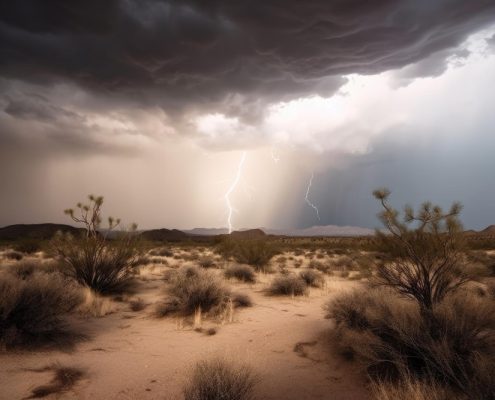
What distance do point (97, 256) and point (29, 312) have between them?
487 cm

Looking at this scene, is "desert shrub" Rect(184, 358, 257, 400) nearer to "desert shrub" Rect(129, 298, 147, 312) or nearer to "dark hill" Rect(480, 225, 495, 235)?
"desert shrub" Rect(129, 298, 147, 312)

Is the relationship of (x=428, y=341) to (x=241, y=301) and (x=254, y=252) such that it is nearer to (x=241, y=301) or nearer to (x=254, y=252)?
(x=241, y=301)

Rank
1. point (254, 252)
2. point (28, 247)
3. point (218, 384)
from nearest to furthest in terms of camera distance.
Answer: point (218, 384) < point (254, 252) < point (28, 247)

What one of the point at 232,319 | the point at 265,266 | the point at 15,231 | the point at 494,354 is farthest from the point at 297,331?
the point at 15,231

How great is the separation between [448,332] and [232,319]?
4.46m

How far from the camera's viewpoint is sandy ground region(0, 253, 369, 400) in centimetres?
428

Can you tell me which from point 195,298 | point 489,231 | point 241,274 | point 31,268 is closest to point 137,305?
point 195,298

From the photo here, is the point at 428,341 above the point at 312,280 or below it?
above

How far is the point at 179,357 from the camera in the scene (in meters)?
5.40

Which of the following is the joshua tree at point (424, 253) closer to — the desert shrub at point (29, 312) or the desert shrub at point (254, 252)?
the desert shrub at point (29, 312)

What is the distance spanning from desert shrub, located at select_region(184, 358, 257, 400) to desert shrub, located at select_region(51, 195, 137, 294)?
7.67 meters

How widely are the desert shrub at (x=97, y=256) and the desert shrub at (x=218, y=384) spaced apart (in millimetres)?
7668

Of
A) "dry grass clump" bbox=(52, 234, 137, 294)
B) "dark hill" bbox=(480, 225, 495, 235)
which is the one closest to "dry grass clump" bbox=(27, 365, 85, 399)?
"dry grass clump" bbox=(52, 234, 137, 294)

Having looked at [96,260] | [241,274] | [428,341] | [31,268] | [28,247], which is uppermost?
[96,260]
